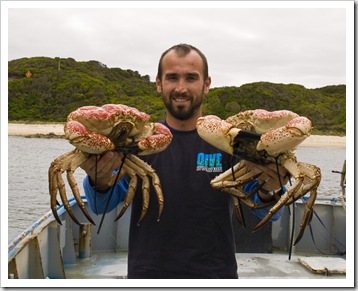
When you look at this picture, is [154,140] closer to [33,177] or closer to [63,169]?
[63,169]

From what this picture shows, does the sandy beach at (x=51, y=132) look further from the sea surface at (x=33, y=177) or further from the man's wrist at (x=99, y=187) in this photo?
the man's wrist at (x=99, y=187)

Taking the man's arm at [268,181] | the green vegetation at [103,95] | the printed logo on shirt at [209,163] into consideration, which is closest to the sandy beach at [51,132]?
the green vegetation at [103,95]

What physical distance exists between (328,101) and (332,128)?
2516mm

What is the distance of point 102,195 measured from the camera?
371 cm

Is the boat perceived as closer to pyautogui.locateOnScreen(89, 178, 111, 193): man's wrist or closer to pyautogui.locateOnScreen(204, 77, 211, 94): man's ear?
pyautogui.locateOnScreen(89, 178, 111, 193): man's wrist

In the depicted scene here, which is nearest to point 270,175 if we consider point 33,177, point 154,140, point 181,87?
point 154,140

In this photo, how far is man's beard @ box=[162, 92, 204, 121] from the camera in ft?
12.7

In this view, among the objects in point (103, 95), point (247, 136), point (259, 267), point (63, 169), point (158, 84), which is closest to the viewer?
point (247, 136)

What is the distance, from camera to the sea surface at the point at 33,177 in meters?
16.9

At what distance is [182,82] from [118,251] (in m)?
5.06

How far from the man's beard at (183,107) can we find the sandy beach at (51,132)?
28690 millimetres

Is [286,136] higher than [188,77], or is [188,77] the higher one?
[188,77]

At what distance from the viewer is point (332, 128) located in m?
37.3

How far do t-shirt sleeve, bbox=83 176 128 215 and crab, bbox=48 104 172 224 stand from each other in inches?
6.6
